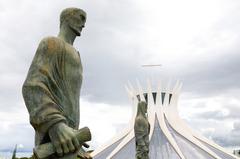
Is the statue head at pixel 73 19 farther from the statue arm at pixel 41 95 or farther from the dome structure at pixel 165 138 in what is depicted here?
the dome structure at pixel 165 138

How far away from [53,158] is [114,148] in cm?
2541

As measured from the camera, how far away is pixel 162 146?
85.6 ft

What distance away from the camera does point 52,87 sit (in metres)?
2.73

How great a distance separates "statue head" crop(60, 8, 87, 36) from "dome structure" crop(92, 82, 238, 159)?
69.6 ft

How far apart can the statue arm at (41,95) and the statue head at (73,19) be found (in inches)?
13.4

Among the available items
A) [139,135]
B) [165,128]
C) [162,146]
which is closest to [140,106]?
[139,135]

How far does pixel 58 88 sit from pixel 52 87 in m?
0.05

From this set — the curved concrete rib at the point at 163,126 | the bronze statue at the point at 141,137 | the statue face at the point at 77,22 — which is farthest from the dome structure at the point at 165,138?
the statue face at the point at 77,22

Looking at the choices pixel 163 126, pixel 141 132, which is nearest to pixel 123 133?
pixel 163 126

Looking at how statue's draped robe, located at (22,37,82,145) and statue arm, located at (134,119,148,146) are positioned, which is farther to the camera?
statue arm, located at (134,119,148,146)

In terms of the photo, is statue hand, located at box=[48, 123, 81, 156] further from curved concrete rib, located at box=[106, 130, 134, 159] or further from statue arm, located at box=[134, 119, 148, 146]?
curved concrete rib, located at box=[106, 130, 134, 159]

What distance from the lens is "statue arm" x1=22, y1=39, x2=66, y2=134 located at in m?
2.56

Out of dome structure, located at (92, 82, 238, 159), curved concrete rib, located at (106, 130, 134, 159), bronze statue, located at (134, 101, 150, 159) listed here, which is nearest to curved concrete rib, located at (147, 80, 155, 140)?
dome structure, located at (92, 82, 238, 159)

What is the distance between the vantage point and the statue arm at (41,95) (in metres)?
2.56
